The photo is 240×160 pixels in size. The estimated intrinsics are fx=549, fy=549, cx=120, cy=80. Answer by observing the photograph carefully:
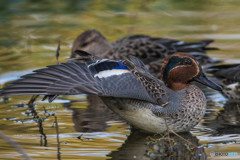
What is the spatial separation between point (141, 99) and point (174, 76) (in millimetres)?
848

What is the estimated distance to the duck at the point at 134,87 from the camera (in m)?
4.89

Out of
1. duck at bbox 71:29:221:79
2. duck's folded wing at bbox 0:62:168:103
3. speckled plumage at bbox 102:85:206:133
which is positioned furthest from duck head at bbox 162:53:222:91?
duck at bbox 71:29:221:79

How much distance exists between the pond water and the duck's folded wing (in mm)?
604

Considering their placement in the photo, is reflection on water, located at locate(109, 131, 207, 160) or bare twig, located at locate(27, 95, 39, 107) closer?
reflection on water, located at locate(109, 131, 207, 160)

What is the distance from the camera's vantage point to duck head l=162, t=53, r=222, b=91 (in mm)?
6047

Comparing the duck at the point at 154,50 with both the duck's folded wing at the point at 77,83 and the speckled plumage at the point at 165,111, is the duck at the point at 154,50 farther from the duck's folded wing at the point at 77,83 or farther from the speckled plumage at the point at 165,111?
the duck's folded wing at the point at 77,83

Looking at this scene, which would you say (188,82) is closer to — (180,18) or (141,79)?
(141,79)

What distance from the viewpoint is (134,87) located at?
5348 mm

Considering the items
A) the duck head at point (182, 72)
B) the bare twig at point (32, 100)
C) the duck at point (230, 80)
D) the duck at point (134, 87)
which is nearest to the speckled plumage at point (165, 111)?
the duck at point (134, 87)

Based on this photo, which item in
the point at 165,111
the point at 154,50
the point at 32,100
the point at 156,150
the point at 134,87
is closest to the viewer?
the point at 156,150

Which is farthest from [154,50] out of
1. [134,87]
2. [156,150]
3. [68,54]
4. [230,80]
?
[156,150]

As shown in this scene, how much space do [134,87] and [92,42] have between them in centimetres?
457

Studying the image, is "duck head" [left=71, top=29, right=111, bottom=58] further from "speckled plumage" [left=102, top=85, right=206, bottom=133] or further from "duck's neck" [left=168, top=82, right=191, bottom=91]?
"speckled plumage" [left=102, top=85, right=206, bottom=133]

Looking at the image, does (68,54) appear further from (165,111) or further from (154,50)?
(165,111)
